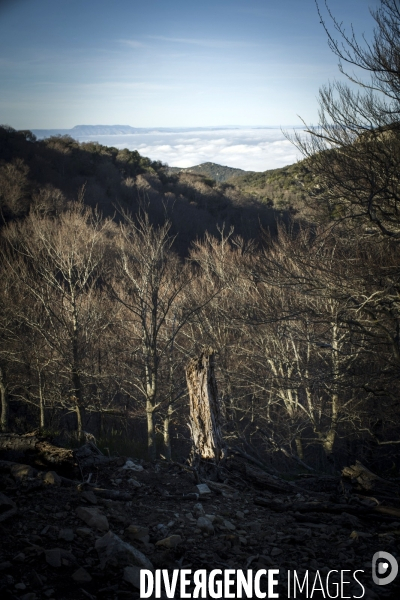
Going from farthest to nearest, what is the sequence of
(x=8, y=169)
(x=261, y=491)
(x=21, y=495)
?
1. (x=8, y=169)
2. (x=261, y=491)
3. (x=21, y=495)

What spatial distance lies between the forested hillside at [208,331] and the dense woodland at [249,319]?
91 millimetres

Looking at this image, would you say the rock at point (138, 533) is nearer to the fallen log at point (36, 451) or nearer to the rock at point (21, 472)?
the rock at point (21, 472)

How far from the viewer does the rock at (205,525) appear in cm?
305

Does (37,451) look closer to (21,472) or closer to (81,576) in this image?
(21,472)

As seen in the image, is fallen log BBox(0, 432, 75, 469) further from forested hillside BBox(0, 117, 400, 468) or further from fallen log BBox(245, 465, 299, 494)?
forested hillside BBox(0, 117, 400, 468)

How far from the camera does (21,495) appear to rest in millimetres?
3131

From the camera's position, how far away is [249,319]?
34.4 feet

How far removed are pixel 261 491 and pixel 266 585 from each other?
1.82m

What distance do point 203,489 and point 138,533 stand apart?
1204 millimetres

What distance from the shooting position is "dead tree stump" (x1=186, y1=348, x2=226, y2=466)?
15.1 ft

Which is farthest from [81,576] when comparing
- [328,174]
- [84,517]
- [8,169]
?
[8,169]

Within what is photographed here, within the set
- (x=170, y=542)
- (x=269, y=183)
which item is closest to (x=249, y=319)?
(x=170, y=542)

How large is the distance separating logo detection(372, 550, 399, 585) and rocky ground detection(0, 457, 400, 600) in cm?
5

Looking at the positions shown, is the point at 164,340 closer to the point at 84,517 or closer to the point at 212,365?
the point at 212,365
